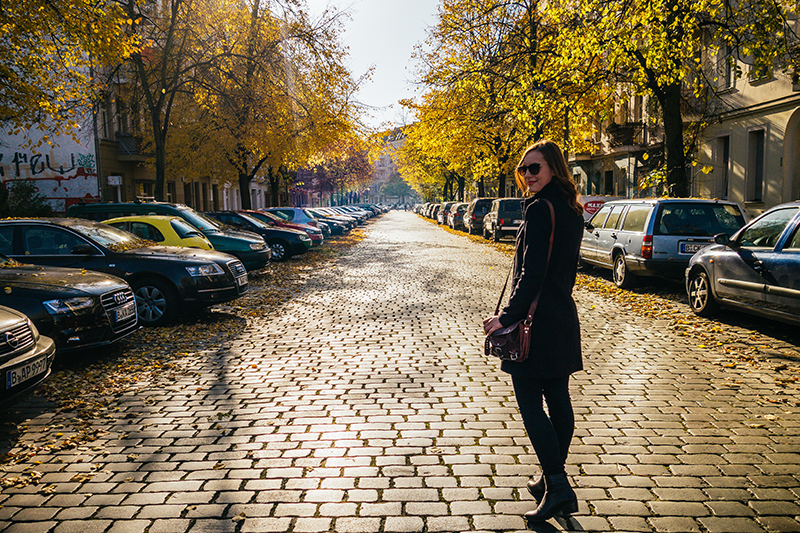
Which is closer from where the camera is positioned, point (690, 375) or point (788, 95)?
point (690, 375)

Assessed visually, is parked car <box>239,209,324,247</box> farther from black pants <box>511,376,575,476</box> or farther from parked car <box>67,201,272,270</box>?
black pants <box>511,376,575,476</box>

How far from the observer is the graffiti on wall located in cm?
2797

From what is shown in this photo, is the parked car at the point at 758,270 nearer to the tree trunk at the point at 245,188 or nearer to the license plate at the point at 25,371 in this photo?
the license plate at the point at 25,371

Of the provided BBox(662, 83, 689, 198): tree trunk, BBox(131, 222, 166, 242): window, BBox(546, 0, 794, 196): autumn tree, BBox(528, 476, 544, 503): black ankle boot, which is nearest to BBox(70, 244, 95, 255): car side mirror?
BBox(131, 222, 166, 242): window

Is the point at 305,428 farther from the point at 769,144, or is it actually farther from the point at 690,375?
the point at 769,144

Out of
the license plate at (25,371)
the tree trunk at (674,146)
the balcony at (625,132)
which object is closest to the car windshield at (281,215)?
the tree trunk at (674,146)

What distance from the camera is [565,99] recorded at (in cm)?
1775

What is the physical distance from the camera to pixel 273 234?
64.6 feet

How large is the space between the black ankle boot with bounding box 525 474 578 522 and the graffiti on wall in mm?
29642

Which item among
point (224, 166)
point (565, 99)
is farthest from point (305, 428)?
point (224, 166)

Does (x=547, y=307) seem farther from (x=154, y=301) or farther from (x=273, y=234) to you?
(x=273, y=234)

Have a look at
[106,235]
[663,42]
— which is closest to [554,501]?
[106,235]

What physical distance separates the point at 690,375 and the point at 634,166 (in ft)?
95.4

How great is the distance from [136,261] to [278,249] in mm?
10425
